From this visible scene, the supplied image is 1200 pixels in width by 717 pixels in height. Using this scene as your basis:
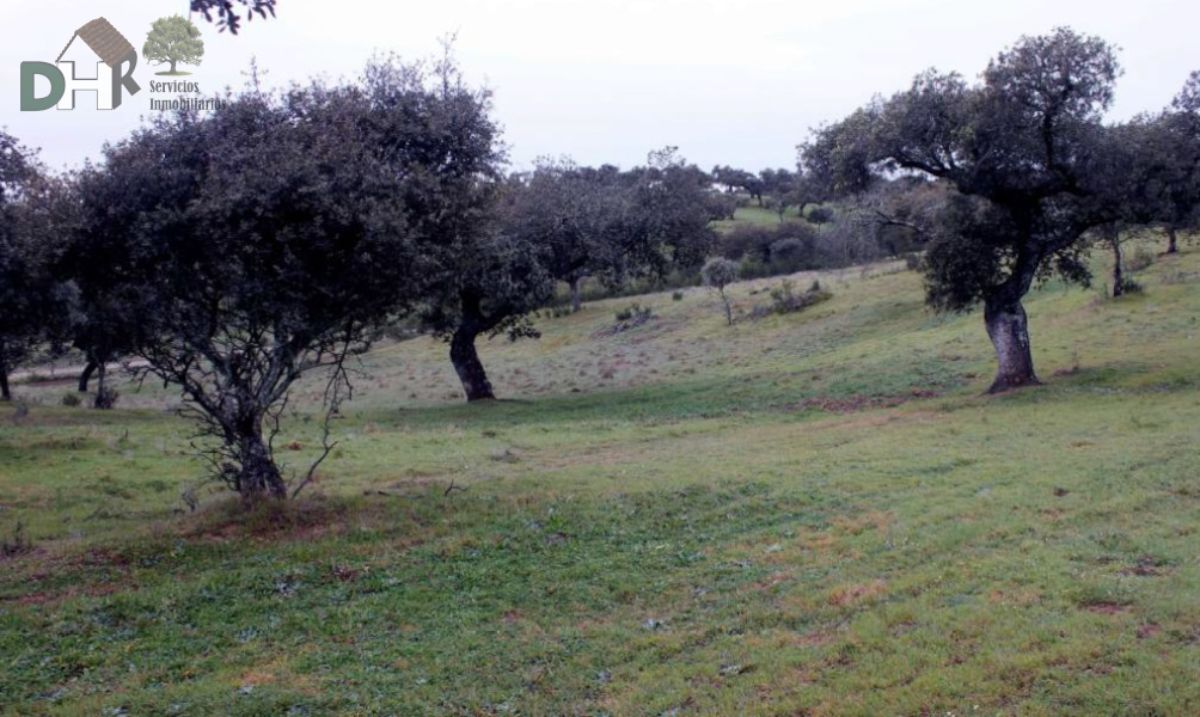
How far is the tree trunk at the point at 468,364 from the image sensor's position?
33406 millimetres

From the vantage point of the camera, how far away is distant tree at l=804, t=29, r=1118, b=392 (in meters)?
22.4

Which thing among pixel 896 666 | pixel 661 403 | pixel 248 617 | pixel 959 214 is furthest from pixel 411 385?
pixel 896 666

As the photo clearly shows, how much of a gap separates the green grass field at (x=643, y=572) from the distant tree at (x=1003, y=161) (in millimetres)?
3764

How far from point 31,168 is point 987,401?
20.8m

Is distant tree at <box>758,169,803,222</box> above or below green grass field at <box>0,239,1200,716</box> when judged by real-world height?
above

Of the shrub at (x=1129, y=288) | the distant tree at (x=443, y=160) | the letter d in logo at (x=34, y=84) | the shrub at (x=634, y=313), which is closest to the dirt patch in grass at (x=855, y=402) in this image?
the distant tree at (x=443, y=160)

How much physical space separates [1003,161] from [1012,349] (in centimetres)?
496

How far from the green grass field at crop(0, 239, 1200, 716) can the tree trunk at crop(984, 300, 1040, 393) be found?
1.97 m

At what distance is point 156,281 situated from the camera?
12180mm

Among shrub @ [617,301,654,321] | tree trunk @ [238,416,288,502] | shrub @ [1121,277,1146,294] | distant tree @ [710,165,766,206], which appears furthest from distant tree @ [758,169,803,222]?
tree trunk @ [238,416,288,502]

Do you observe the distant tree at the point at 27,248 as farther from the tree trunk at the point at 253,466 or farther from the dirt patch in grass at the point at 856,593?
the dirt patch in grass at the point at 856,593

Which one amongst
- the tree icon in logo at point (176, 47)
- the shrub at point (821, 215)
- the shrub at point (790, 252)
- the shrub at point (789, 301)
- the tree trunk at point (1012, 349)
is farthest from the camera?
the shrub at point (821, 215)

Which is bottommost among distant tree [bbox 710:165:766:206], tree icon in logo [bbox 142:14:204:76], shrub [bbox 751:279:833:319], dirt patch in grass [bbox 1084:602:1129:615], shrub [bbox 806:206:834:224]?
dirt patch in grass [bbox 1084:602:1129:615]

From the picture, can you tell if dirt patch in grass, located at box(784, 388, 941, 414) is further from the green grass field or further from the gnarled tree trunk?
the gnarled tree trunk
